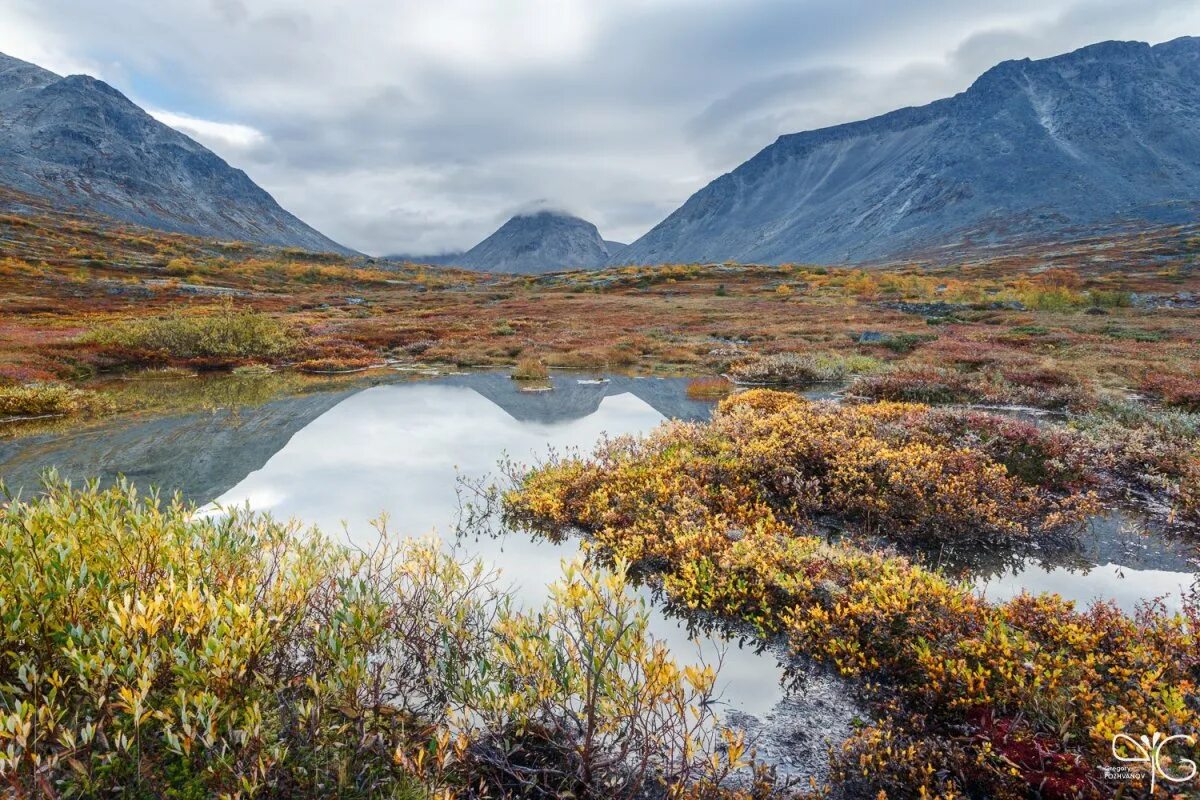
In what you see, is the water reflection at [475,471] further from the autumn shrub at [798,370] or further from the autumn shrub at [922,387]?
the autumn shrub at [922,387]

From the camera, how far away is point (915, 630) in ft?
16.2

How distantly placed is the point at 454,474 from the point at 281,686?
7691 mm

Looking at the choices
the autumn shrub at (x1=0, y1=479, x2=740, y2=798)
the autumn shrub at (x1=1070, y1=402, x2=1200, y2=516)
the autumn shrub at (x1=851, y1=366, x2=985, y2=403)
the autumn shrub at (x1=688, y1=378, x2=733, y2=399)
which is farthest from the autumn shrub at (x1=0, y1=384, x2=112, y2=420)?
the autumn shrub at (x1=1070, y1=402, x2=1200, y2=516)

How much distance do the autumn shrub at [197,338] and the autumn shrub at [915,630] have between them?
2593 cm

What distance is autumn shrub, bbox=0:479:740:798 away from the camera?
312 centimetres

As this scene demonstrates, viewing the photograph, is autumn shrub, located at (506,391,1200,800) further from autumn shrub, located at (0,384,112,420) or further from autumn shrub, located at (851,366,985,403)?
autumn shrub, located at (0,384,112,420)

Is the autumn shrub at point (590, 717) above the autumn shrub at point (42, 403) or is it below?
below

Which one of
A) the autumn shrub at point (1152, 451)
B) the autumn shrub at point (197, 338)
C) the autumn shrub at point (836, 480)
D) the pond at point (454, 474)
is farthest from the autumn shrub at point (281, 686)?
the autumn shrub at point (197, 338)

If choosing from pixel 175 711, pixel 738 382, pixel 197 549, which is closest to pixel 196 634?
pixel 175 711

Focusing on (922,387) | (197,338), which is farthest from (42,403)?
(922,387)

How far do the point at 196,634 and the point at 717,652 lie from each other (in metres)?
4.45

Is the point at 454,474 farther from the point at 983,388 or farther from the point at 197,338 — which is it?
the point at 197,338

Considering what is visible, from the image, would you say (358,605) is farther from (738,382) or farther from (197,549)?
(738,382)

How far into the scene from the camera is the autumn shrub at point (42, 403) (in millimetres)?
15531
